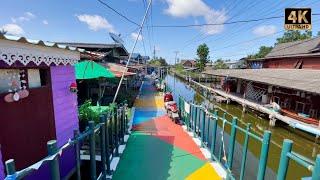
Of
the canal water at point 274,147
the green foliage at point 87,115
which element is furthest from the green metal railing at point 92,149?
the canal water at point 274,147

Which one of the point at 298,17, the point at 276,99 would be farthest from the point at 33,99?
the point at 276,99

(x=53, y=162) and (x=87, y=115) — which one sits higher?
(x=53, y=162)

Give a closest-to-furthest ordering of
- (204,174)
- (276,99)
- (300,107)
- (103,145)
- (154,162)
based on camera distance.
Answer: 1. (103,145)
2. (204,174)
3. (154,162)
4. (300,107)
5. (276,99)

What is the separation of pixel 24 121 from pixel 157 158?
10.9 feet

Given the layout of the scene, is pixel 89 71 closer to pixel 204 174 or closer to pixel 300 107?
pixel 204 174

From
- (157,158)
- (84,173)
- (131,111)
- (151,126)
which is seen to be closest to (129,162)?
(157,158)

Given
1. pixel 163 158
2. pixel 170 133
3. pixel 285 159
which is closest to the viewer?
pixel 285 159

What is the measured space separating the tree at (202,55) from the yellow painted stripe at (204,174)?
54470mm

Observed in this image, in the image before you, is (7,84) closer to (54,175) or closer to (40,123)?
(40,123)

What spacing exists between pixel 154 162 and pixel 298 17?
8514 millimetres

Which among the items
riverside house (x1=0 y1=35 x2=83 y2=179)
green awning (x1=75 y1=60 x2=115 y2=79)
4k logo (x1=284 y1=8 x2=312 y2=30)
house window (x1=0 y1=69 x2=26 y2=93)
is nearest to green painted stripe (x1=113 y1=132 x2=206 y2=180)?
riverside house (x1=0 y1=35 x2=83 y2=179)

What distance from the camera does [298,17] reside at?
9273 mm

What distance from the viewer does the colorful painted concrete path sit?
4949mm

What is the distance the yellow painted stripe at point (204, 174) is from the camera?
4.85 meters
